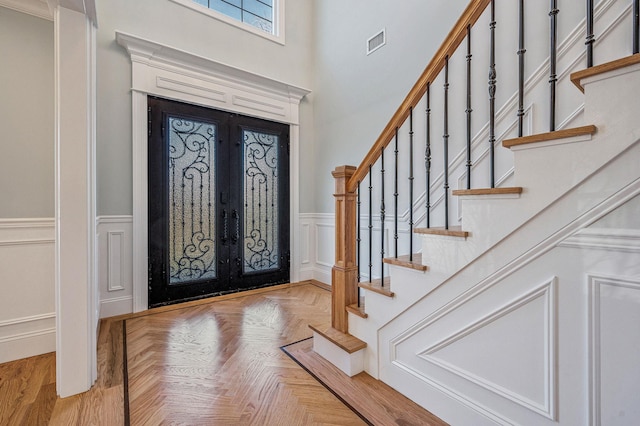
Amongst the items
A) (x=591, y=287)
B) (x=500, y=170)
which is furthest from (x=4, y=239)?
(x=500, y=170)

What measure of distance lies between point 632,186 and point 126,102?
371 cm

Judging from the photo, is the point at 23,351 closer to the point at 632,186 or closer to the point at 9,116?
the point at 9,116

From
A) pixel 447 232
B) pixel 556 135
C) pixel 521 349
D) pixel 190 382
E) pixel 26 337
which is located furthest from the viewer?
pixel 26 337

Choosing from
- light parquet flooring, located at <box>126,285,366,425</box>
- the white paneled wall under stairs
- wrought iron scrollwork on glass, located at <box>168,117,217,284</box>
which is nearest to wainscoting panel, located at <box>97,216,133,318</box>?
light parquet flooring, located at <box>126,285,366,425</box>

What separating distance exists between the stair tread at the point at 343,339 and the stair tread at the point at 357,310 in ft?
0.57

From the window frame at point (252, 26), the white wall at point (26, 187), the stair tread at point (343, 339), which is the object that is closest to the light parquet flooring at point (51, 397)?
the white wall at point (26, 187)

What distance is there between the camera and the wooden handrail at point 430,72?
137cm

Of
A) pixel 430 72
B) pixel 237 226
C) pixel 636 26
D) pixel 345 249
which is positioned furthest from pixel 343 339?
pixel 237 226

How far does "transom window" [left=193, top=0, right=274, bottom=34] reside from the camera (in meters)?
3.53

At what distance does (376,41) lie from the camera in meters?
3.22

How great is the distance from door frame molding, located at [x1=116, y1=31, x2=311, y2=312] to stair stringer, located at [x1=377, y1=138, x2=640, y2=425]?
2723mm

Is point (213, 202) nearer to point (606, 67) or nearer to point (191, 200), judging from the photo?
point (191, 200)

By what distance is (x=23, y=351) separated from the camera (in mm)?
2092

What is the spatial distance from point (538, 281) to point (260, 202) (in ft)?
10.2
